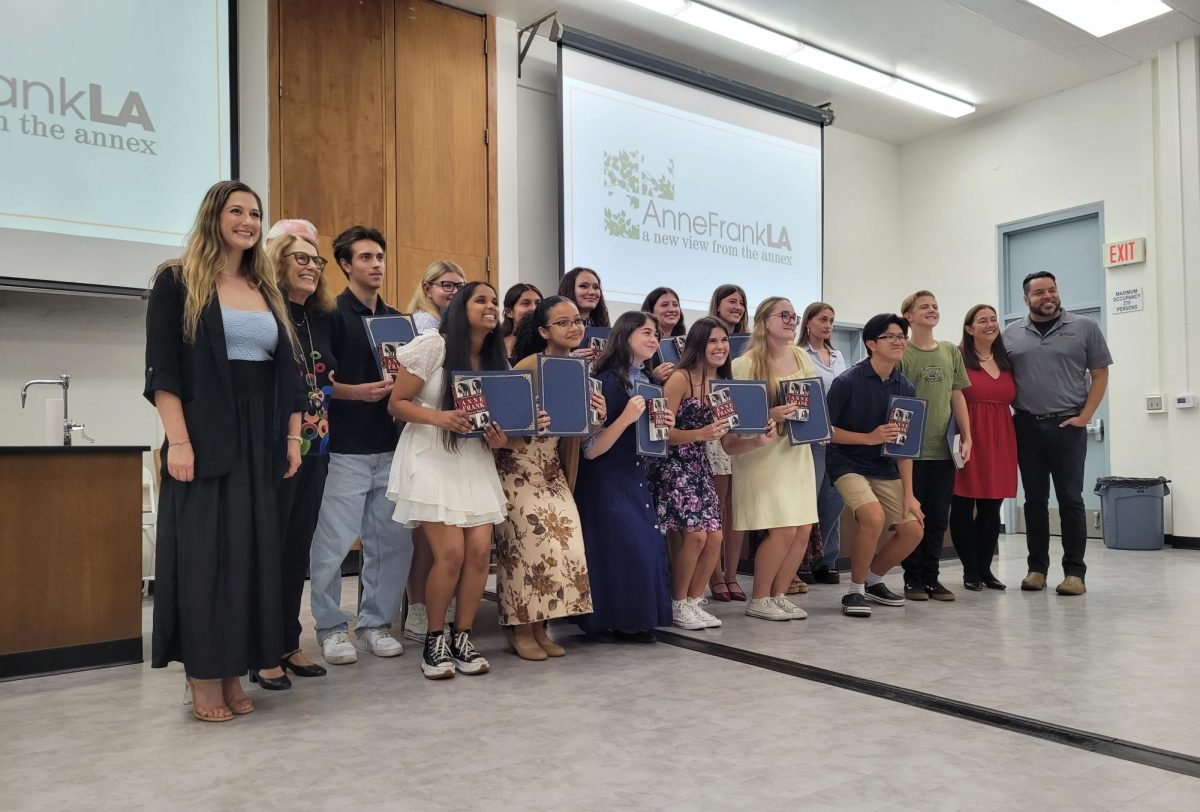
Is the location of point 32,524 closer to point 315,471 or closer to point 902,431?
point 315,471

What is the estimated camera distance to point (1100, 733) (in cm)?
239

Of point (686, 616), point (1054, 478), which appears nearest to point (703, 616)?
point (686, 616)

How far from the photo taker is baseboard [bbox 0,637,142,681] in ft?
10.2

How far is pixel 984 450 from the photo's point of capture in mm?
4734

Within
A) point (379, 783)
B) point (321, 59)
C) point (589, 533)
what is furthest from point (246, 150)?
point (379, 783)

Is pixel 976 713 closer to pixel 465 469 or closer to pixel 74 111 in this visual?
pixel 465 469

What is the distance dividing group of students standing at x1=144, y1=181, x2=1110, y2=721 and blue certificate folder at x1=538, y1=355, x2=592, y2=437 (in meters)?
0.08

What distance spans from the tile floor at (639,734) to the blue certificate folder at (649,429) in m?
0.76

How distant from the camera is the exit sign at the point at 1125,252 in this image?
784 centimetres

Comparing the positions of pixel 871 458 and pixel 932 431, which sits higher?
pixel 932 431

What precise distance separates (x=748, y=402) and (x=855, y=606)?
44.4 inches

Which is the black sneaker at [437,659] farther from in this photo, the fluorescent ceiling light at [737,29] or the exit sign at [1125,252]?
the exit sign at [1125,252]

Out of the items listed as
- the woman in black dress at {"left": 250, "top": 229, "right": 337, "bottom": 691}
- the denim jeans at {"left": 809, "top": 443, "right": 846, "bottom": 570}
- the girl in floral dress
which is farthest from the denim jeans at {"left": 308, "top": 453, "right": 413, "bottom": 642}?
the denim jeans at {"left": 809, "top": 443, "right": 846, "bottom": 570}

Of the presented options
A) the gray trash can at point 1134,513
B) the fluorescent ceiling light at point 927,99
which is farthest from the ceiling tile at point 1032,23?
the gray trash can at point 1134,513
